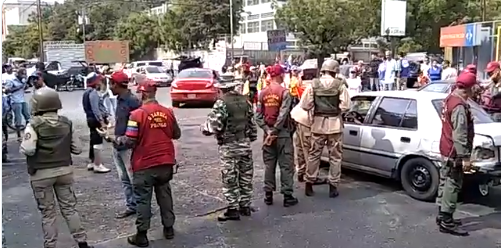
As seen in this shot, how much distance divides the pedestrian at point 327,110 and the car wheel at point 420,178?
0.89 metres

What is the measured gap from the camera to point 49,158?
513 centimetres

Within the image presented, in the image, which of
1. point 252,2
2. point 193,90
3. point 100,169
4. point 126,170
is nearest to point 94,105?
point 100,169

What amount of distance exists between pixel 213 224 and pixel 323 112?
2017mm

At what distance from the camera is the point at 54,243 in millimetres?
5309

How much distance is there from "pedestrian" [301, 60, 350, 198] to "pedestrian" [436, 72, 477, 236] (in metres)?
1.59

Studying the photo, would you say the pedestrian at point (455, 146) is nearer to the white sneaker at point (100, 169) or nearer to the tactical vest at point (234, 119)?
the tactical vest at point (234, 119)

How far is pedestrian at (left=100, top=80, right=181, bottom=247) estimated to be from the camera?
218 inches

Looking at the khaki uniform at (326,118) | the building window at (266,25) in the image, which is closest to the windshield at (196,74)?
the khaki uniform at (326,118)

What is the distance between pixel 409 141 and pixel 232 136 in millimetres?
2478

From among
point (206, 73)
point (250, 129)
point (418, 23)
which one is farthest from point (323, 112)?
point (418, 23)

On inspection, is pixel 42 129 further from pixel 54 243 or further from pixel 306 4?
pixel 306 4

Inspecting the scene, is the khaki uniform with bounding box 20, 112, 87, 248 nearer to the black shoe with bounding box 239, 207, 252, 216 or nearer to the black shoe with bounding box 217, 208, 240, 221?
the black shoe with bounding box 217, 208, 240, 221

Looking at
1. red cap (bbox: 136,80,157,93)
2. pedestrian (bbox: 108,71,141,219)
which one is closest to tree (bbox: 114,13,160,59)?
pedestrian (bbox: 108,71,141,219)

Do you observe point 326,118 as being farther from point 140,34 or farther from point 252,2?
point 252,2
